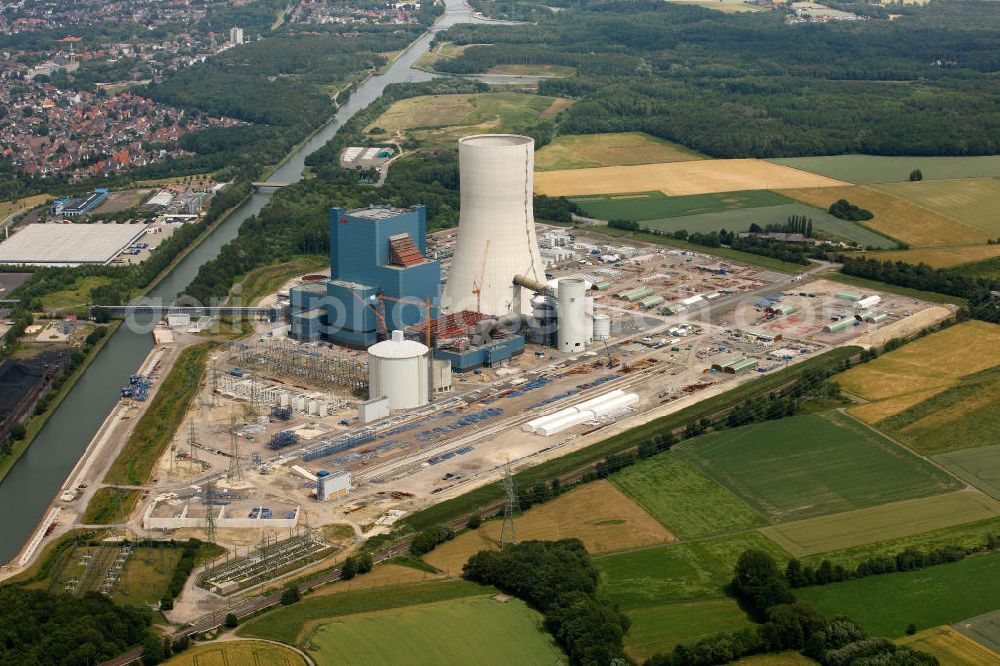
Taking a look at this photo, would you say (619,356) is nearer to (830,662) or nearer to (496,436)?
(496,436)

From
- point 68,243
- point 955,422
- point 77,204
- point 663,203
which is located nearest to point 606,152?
point 663,203

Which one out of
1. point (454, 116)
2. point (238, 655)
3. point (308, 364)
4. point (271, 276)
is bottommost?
point (238, 655)

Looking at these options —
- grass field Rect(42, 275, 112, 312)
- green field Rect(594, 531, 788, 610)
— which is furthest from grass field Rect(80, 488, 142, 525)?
grass field Rect(42, 275, 112, 312)

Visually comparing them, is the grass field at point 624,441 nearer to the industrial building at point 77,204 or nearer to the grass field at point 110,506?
the grass field at point 110,506

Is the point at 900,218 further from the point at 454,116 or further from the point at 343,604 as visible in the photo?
the point at 343,604

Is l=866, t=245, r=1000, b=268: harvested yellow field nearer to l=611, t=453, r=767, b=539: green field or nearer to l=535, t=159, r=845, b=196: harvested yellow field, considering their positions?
l=535, t=159, r=845, b=196: harvested yellow field

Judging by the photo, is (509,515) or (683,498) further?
(683,498)

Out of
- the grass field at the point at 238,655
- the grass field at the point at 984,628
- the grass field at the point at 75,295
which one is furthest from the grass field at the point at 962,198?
the grass field at the point at 238,655
